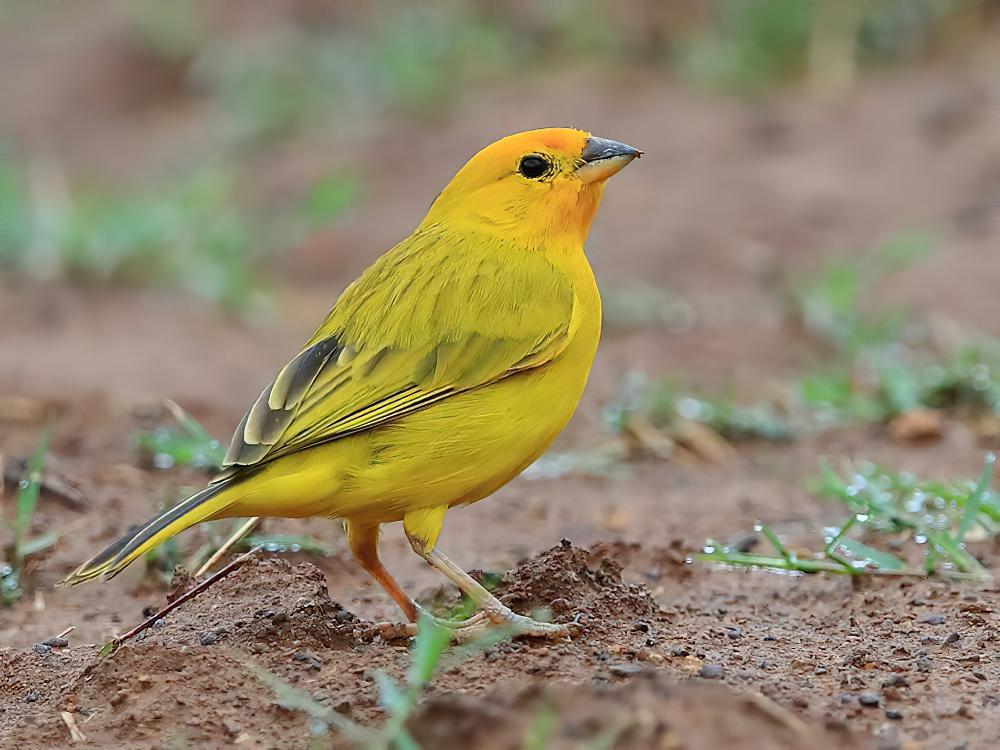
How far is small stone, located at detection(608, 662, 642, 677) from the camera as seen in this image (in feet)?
9.54

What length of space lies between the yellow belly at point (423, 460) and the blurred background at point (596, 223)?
1056 millimetres

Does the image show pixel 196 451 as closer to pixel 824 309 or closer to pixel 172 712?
pixel 172 712

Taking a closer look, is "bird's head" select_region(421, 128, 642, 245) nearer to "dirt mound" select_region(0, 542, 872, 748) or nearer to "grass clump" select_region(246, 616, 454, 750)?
"dirt mound" select_region(0, 542, 872, 748)

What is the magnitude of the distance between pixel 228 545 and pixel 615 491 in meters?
1.70

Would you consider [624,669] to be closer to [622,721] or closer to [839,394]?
[622,721]

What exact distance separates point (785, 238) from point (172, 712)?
642cm

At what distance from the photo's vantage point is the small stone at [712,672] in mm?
2982

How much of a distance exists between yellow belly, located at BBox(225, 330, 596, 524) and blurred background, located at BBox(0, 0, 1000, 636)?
106 cm

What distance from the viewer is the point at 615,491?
17.2ft

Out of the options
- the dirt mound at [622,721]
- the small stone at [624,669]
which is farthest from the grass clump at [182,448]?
the dirt mound at [622,721]

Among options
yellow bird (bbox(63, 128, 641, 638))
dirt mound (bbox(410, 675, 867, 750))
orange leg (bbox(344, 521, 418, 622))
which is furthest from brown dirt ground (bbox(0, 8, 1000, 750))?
yellow bird (bbox(63, 128, 641, 638))

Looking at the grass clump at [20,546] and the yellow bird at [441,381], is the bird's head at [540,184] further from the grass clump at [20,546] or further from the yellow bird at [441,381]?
the grass clump at [20,546]

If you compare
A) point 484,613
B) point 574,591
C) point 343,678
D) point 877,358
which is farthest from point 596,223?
point 343,678

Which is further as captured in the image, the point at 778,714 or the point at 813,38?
the point at 813,38
